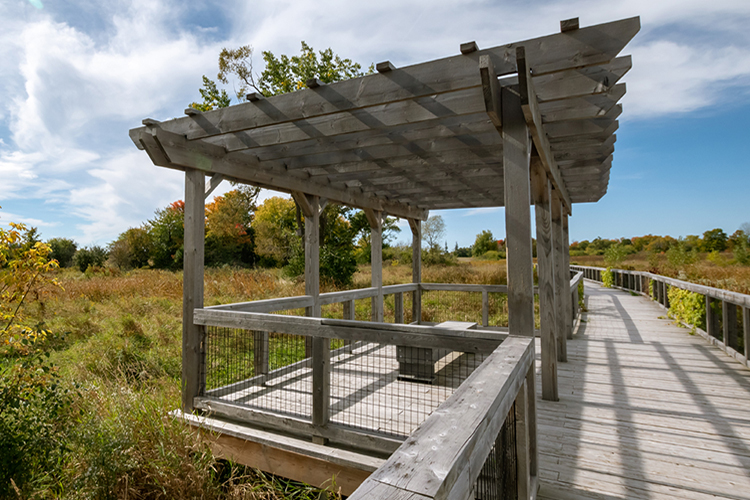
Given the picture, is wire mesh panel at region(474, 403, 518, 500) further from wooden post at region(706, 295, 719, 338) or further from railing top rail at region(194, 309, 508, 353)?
wooden post at region(706, 295, 719, 338)

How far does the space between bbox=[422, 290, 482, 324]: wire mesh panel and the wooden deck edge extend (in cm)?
587

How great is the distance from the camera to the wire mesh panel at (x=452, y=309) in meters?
9.50

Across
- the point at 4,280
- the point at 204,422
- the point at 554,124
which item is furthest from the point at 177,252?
the point at 554,124

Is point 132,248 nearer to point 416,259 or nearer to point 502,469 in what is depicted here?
point 416,259

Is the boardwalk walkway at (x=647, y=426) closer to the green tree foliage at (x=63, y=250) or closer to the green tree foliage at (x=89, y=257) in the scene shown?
the green tree foliage at (x=89, y=257)

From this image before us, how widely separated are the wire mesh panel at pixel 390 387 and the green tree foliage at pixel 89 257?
2027 centimetres

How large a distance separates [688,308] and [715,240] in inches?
1049

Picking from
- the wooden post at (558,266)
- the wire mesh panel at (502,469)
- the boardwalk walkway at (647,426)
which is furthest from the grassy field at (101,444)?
the wooden post at (558,266)

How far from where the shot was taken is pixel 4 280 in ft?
12.1

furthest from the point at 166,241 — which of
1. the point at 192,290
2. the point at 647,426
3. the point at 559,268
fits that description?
the point at 647,426

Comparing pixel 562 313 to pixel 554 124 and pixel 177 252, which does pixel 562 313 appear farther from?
pixel 177 252

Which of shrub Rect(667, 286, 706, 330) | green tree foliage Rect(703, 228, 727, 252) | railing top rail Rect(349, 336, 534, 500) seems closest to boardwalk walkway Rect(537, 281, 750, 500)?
shrub Rect(667, 286, 706, 330)

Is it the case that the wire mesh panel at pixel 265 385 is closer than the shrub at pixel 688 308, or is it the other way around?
the wire mesh panel at pixel 265 385

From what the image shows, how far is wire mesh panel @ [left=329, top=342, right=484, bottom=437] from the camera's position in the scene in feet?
10.9
